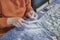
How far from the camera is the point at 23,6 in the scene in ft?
3.61

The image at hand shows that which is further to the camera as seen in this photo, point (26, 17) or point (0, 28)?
point (26, 17)

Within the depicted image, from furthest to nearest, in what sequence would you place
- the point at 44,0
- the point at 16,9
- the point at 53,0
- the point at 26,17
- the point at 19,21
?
the point at 53,0 < the point at 44,0 < the point at 26,17 < the point at 16,9 < the point at 19,21

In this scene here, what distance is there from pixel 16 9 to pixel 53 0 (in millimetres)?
785

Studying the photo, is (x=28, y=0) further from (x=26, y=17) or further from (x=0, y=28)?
(x=0, y=28)

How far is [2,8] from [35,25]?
0.30 m

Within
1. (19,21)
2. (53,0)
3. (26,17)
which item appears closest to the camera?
(19,21)

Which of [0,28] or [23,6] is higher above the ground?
[23,6]

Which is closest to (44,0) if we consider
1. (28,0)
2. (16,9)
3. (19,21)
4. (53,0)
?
(53,0)

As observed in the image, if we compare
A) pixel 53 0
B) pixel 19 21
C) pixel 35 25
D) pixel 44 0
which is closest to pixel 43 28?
pixel 35 25

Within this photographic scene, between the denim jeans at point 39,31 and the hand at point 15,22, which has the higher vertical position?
the hand at point 15,22

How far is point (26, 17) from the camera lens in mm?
1168

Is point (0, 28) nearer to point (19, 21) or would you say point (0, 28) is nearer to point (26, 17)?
point (19, 21)

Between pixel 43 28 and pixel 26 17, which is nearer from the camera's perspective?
pixel 43 28

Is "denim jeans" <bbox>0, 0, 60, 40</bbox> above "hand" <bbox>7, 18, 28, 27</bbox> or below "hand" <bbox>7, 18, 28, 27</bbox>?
below
